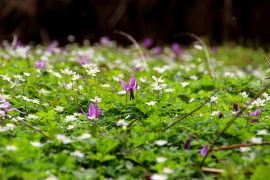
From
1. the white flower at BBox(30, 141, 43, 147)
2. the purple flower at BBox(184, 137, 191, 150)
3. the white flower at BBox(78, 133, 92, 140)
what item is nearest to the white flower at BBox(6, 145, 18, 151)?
the white flower at BBox(30, 141, 43, 147)

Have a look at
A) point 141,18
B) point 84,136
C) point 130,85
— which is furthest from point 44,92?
point 141,18

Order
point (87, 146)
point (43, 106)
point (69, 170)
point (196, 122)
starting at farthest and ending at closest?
point (43, 106) < point (196, 122) < point (87, 146) < point (69, 170)

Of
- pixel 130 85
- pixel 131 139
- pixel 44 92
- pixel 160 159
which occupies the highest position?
pixel 44 92

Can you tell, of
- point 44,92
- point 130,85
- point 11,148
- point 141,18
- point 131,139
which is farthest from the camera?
point 141,18

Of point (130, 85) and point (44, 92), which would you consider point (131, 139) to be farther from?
point (44, 92)

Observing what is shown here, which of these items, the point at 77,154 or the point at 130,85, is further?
the point at 130,85

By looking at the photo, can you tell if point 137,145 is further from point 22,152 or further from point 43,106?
point 43,106

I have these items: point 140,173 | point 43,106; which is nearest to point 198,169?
point 140,173

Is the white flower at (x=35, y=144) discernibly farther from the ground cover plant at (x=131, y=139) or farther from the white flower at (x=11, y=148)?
the white flower at (x=11, y=148)

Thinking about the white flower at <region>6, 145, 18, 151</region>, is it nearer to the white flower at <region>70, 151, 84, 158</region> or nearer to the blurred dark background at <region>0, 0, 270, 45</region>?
the white flower at <region>70, 151, 84, 158</region>

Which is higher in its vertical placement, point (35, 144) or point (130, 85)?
point (130, 85)
